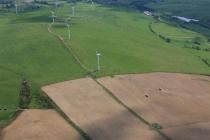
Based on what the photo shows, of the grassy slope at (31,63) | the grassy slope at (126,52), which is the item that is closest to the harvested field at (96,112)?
the grassy slope at (31,63)

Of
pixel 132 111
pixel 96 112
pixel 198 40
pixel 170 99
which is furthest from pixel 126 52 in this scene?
pixel 198 40

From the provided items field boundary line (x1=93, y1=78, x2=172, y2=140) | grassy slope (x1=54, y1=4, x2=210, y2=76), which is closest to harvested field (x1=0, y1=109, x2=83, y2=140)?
field boundary line (x1=93, y1=78, x2=172, y2=140)

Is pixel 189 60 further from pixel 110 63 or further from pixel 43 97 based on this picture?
pixel 43 97

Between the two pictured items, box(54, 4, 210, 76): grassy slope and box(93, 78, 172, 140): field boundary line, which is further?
box(54, 4, 210, 76): grassy slope

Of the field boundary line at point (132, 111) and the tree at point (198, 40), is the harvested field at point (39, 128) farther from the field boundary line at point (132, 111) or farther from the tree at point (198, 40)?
the tree at point (198, 40)

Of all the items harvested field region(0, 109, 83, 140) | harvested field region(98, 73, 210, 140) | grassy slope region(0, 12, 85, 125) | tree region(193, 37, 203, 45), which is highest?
grassy slope region(0, 12, 85, 125)

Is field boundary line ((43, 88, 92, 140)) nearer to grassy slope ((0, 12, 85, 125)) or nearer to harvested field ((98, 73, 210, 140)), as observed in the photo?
grassy slope ((0, 12, 85, 125))

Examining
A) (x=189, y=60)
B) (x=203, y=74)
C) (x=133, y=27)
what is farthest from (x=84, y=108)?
(x=133, y=27)
